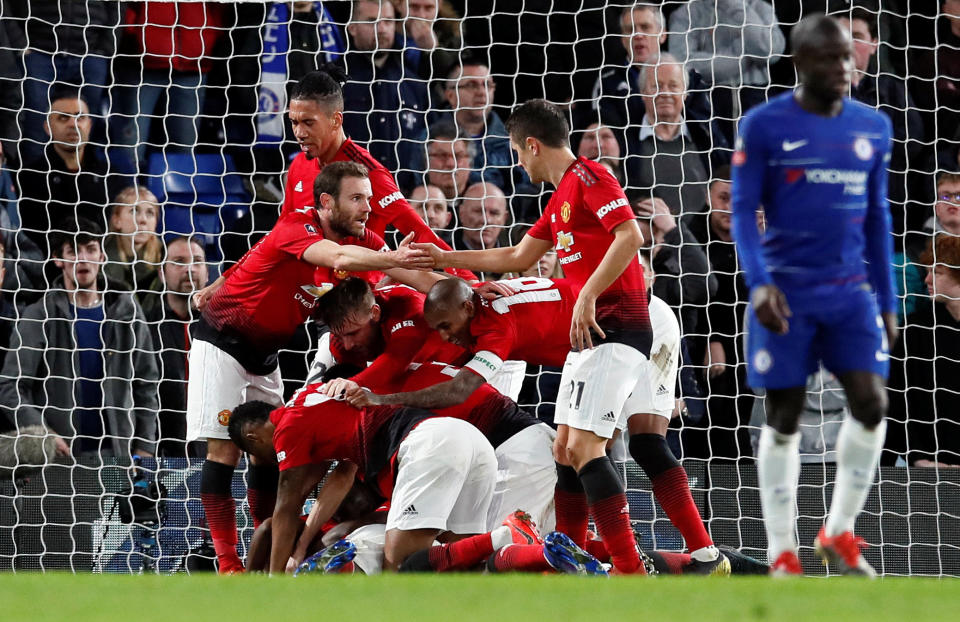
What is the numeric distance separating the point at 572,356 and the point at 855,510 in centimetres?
162

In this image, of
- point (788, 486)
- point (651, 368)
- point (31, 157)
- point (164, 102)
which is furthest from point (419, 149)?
point (788, 486)

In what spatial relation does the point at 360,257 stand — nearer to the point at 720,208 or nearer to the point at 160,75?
the point at 720,208

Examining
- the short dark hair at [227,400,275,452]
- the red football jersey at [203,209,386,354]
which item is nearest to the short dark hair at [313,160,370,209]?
the red football jersey at [203,209,386,354]

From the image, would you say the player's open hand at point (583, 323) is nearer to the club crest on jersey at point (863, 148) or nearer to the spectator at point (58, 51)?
the club crest on jersey at point (863, 148)

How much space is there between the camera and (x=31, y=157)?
7691 mm

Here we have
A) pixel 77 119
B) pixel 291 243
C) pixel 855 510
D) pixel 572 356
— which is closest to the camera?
pixel 855 510

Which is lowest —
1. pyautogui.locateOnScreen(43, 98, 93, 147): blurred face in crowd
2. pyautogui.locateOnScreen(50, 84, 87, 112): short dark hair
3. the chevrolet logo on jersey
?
the chevrolet logo on jersey

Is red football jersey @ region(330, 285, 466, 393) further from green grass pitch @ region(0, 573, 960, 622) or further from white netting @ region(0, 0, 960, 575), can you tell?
green grass pitch @ region(0, 573, 960, 622)

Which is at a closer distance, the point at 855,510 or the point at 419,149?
the point at 855,510

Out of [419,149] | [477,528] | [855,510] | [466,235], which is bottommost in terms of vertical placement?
[477,528]

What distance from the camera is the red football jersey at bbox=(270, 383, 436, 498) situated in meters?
4.95

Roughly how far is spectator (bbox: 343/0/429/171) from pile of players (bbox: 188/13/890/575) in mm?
1928

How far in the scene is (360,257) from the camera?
4980 millimetres

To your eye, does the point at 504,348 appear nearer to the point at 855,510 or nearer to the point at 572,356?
the point at 572,356
